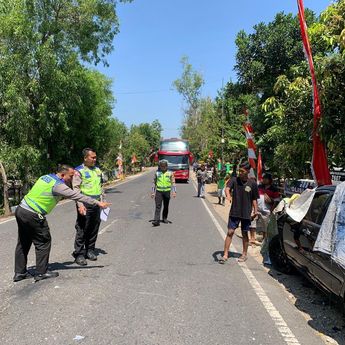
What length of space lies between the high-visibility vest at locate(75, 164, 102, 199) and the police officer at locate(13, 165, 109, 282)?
1109mm

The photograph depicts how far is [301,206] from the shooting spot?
242 inches

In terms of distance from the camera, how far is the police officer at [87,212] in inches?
292

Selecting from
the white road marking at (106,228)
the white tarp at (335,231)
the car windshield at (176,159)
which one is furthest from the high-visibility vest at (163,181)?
the car windshield at (176,159)

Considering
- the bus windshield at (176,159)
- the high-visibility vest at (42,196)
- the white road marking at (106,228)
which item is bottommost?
the white road marking at (106,228)

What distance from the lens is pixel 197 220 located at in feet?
45.5

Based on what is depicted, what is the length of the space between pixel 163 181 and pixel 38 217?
616 cm

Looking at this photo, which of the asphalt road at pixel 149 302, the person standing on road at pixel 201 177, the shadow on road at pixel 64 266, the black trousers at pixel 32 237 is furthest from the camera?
the person standing on road at pixel 201 177

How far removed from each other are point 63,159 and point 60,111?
5279mm

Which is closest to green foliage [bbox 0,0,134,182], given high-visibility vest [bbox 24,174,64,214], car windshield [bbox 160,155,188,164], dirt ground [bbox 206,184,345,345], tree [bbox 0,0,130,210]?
tree [bbox 0,0,130,210]

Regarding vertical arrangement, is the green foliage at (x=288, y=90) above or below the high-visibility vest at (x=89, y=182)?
above

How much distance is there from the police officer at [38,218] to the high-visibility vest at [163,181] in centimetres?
576

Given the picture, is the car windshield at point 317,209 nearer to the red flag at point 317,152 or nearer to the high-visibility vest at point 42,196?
the red flag at point 317,152

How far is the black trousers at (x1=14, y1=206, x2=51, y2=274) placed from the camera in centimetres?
614

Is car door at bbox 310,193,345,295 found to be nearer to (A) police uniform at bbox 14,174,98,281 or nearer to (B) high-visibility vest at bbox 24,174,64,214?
(A) police uniform at bbox 14,174,98,281
